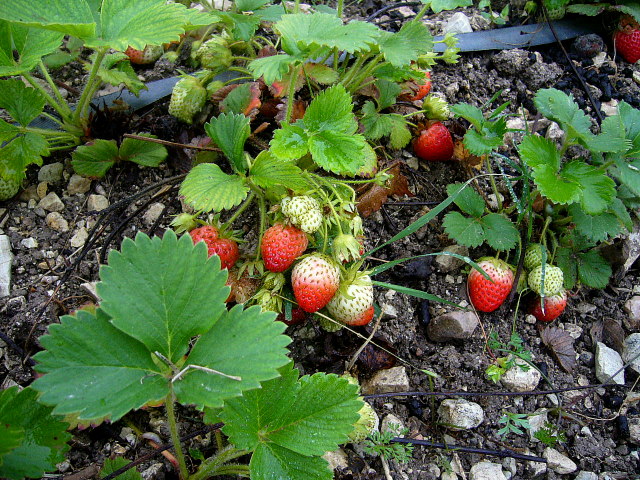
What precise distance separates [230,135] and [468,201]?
2.88 ft

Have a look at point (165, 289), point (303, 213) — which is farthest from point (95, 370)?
point (303, 213)

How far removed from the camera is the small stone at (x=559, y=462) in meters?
1.61

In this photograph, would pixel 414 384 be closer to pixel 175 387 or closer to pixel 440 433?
pixel 440 433

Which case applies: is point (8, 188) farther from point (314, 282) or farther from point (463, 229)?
point (463, 229)

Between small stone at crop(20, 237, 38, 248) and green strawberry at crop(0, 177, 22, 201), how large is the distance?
180 mm

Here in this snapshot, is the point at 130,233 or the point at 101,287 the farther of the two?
the point at 130,233

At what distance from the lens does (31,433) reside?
118cm

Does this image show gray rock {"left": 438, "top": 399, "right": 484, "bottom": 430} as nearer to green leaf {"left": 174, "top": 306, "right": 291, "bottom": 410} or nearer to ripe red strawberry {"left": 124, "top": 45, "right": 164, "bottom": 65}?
green leaf {"left": 174, "top": 306, "right": 291, "bottom": 410}

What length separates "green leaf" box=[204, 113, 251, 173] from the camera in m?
→ 1.60

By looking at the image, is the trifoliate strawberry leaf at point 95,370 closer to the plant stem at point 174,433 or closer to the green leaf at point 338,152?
the plant stem at point 174,433

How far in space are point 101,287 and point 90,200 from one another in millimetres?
969

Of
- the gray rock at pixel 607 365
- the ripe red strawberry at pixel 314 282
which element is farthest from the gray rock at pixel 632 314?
the ripe red strawberry at pixel 314 282

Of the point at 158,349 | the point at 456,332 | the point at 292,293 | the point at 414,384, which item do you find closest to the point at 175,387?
the point at 158,349

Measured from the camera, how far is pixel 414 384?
1.71m
